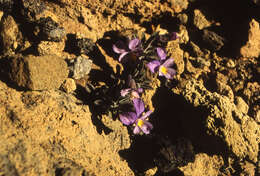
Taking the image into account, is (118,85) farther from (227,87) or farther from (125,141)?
(227,87)

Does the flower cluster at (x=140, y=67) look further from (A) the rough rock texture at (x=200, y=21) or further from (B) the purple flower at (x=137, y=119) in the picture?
(A) the rough rock texture at (x=200, y=21)

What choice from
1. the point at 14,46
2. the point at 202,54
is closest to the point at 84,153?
the point at 14,46

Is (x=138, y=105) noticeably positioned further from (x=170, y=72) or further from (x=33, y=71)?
(x=33, y=71)

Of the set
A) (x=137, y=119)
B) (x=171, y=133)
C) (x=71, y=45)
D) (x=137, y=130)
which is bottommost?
(x=171, y=133)

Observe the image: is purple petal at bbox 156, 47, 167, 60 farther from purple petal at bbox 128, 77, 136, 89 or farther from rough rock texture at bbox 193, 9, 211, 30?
rough rock texture at bbox 193, 9, 211, 30

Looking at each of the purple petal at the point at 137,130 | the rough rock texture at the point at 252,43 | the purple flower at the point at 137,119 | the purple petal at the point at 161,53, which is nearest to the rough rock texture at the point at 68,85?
the purple flower at the point at 137,119

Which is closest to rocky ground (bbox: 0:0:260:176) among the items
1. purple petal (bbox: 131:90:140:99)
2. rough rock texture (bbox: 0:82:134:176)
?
rough rock texture (bbox: 0:82:134:176)

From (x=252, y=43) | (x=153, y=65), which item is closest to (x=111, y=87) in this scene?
(x=153, y=65)
